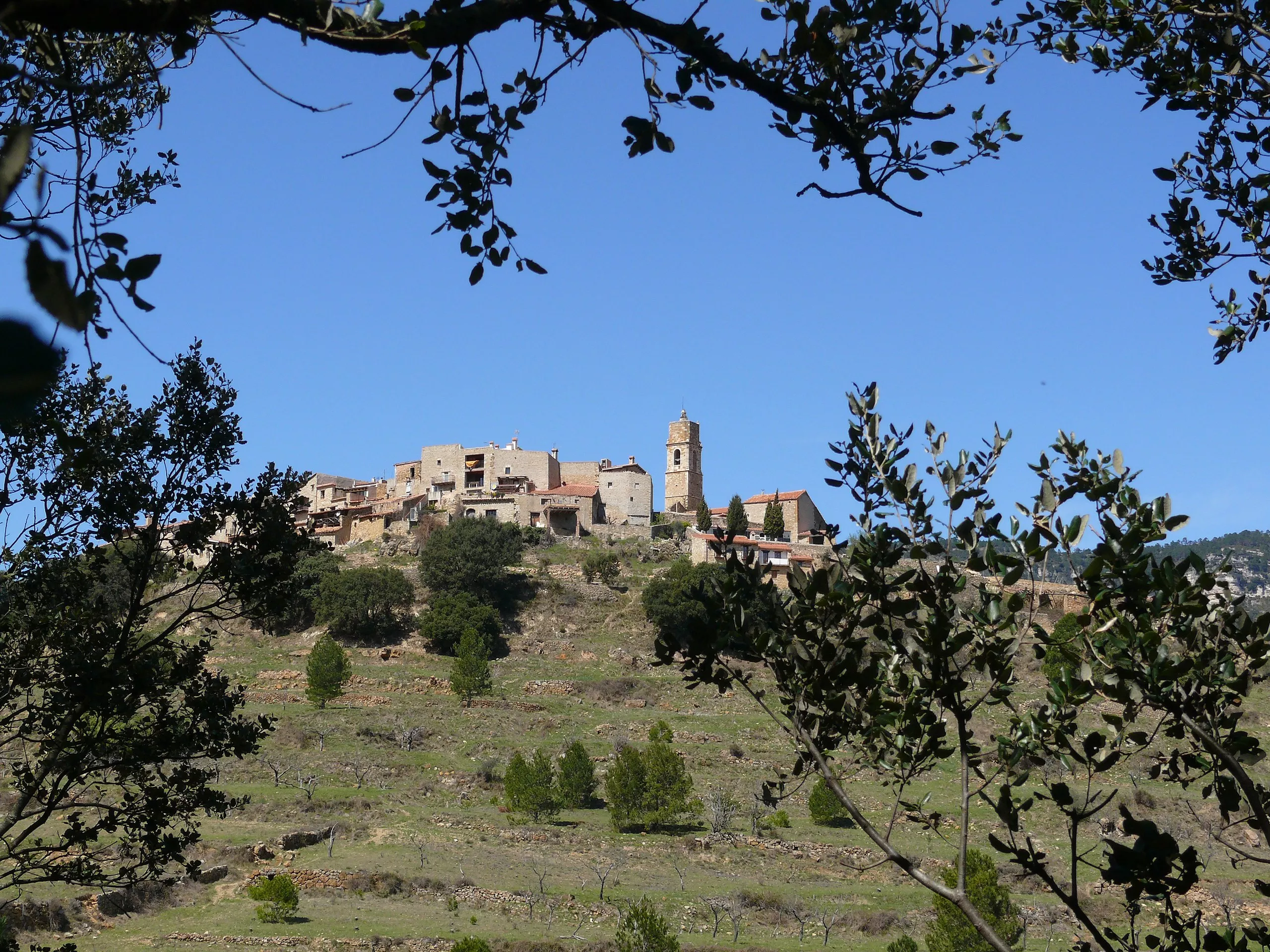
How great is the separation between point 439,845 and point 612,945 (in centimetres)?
868

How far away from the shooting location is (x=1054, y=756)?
485 cm

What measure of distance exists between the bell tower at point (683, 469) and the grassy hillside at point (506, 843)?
36.0m

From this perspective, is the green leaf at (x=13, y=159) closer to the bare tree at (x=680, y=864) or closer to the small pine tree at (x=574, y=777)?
the bare tree at (x=680, y=864)

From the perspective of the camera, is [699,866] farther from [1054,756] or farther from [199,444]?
[1054,756]

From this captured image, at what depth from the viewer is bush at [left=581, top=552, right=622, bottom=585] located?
68.0 metres

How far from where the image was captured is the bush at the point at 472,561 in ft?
209

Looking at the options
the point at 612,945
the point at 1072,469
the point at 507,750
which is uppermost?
the point at 1072,469

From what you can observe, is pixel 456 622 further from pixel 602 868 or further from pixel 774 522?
pixel 602 868

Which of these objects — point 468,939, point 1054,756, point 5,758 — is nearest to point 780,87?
point 1054,756

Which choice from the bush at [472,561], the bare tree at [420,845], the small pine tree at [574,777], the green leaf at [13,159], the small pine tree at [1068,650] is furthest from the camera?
the bush at [472,561]

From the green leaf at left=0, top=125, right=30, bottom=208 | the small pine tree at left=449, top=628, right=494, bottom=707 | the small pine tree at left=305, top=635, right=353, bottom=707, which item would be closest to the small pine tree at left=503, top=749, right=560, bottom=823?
the small pine tree at left=305, top=635, right=353, bottom=707

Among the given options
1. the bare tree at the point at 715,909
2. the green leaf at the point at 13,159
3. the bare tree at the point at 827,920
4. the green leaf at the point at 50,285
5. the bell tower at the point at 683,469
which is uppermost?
the bell tower at the point at 683,469

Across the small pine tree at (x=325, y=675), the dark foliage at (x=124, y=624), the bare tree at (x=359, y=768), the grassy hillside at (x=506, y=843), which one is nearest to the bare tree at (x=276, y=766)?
the grassy hillside at (x=506, y=843)

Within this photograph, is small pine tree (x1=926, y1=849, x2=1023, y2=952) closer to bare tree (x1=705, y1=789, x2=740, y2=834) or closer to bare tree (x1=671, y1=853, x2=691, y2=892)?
bare tree (x1=671, y1=853, x2=691, y2=892)
